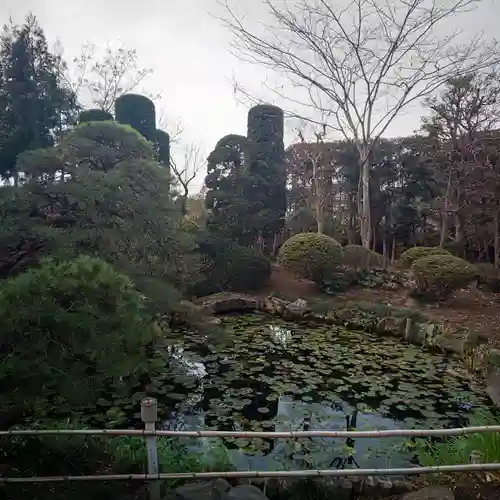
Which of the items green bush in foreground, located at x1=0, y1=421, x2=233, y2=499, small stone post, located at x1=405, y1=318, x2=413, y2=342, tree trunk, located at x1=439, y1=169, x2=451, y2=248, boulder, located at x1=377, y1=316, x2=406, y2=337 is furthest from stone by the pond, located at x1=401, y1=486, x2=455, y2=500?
tree trunk, located at x1=439, y1=169, x2=451, y2=248

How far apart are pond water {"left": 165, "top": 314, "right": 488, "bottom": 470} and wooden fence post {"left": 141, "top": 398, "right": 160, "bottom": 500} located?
0.87 m

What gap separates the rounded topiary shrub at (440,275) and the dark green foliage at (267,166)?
194 inches

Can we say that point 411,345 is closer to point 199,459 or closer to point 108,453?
point 199,459

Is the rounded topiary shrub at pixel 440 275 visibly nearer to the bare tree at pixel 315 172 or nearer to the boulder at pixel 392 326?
the boulder at pixel 392 326

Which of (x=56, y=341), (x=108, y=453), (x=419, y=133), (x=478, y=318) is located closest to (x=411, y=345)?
(x=478, y=318)

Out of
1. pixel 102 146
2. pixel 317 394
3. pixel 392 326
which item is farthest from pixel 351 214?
pixel 102 146

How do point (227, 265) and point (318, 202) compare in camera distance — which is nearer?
point (227, 265)

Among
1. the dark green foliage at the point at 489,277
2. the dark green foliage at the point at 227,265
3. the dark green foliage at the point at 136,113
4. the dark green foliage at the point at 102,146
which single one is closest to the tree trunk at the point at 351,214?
the dark green foliage at the point at 489,277

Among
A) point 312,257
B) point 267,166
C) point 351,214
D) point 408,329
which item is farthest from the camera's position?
point 351,214

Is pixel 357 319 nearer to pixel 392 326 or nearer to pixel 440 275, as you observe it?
pixel 392 326

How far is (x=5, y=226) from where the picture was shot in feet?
8.77

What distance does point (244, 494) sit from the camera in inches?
72.4

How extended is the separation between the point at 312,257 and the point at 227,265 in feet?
6.34

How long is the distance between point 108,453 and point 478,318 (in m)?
6.23
